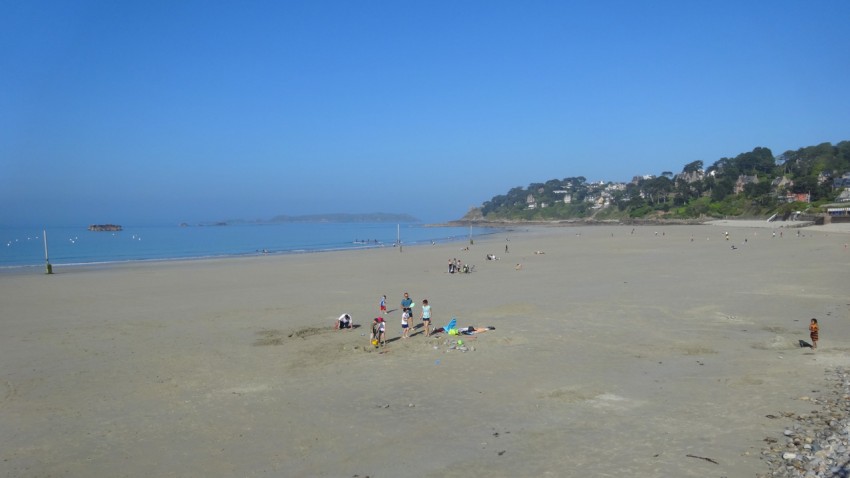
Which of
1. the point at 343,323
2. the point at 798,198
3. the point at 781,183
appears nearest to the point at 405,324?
the point at 343,323

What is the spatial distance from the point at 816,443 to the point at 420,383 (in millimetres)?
6616

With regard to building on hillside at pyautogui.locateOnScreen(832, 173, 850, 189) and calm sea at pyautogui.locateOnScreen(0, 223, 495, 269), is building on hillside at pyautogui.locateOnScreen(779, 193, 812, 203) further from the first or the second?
calm sea at pyautogui.locateOnScreen(0, 223, 495, 269)

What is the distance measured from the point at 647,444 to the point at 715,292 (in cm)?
1592

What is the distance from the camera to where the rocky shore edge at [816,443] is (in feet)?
20.7

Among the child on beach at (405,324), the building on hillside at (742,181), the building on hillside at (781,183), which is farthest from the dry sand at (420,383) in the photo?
the building on hillside at (742,181)

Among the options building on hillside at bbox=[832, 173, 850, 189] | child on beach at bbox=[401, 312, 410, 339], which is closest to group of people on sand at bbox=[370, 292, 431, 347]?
child on beach at bbox=[401, 312, 410, 339]

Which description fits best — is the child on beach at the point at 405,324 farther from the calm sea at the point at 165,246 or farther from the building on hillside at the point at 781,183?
the building on hillside at the point at 781,183

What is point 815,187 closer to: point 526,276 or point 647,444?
point 526,276

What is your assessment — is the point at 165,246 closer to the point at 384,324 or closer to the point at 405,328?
the point at 405,328

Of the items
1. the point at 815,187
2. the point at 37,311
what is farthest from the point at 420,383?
the point at 815,187

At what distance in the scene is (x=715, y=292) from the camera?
21531 millimetres

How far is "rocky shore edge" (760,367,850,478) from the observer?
632 cm

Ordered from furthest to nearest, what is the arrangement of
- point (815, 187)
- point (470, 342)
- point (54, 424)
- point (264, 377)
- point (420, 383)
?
1. point (815, 187)
2. point (470, 342)
3. point (264, 377)
4. point (420, 383)
5. point (54, 424)

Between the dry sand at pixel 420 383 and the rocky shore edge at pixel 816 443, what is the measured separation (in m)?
0.21
